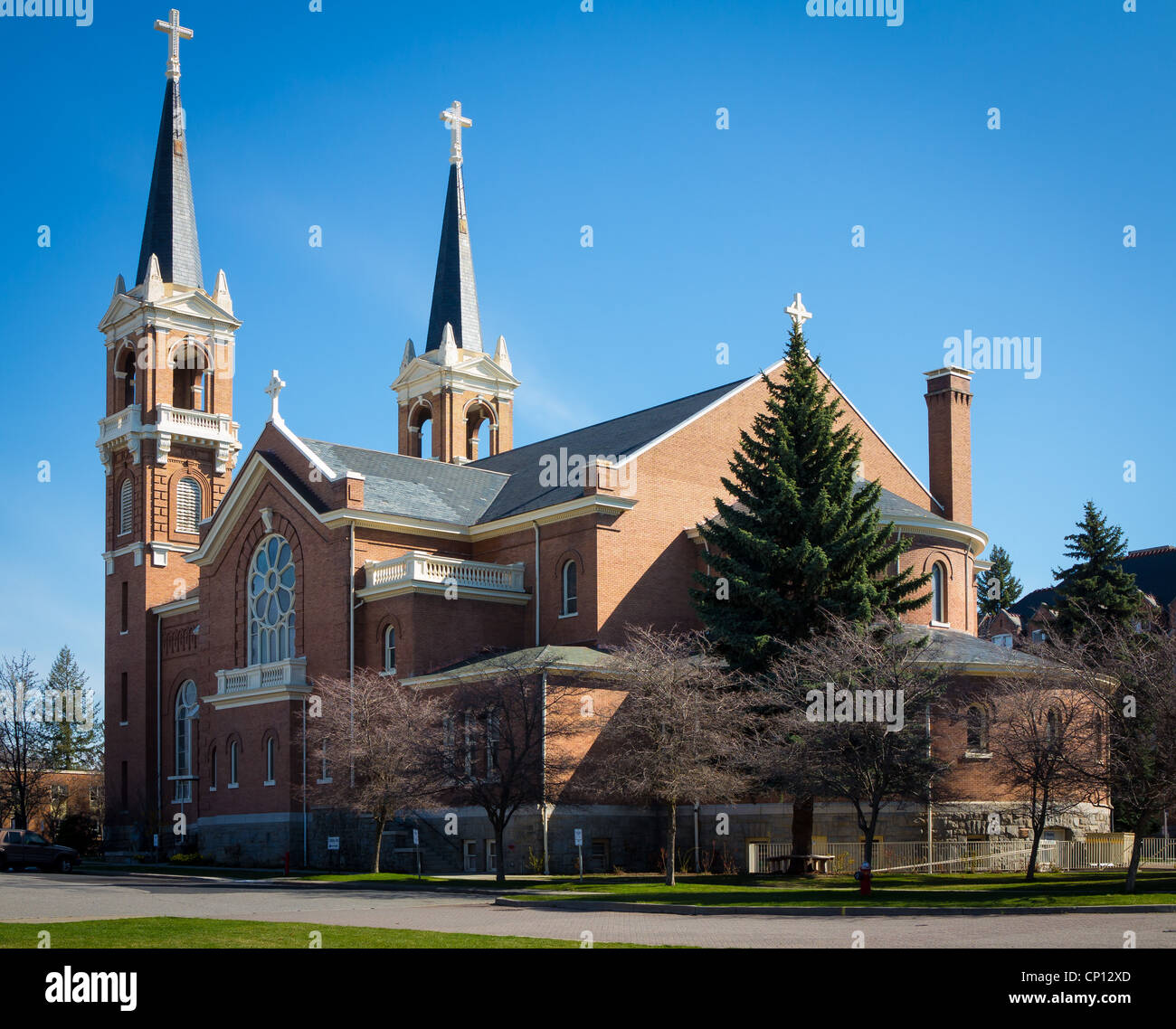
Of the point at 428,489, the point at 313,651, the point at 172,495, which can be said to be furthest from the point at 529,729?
the point at 172,495

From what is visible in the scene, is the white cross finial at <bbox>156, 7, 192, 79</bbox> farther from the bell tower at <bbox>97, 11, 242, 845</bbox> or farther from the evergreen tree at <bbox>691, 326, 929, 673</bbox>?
the evergreen tree at <bbox>691, 326, 929, 673</bbox>

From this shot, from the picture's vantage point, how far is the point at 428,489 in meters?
55.2

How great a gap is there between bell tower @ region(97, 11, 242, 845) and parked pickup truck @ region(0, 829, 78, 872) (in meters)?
12.6

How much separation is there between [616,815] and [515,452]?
72.0 ft

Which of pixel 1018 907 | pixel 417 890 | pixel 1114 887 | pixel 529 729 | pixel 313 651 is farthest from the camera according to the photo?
pixel 313 651

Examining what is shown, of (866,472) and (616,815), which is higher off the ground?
(866,472)

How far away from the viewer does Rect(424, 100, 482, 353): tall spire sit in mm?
77125

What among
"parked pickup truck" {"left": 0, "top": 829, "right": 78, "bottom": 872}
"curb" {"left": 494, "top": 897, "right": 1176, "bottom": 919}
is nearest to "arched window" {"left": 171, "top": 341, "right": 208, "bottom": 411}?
"parked pickup truck" {"left": 0, "top": 829, "right": 78, "bottom": 872}

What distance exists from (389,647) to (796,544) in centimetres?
1585

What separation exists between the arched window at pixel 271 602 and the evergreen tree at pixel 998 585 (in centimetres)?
6953
